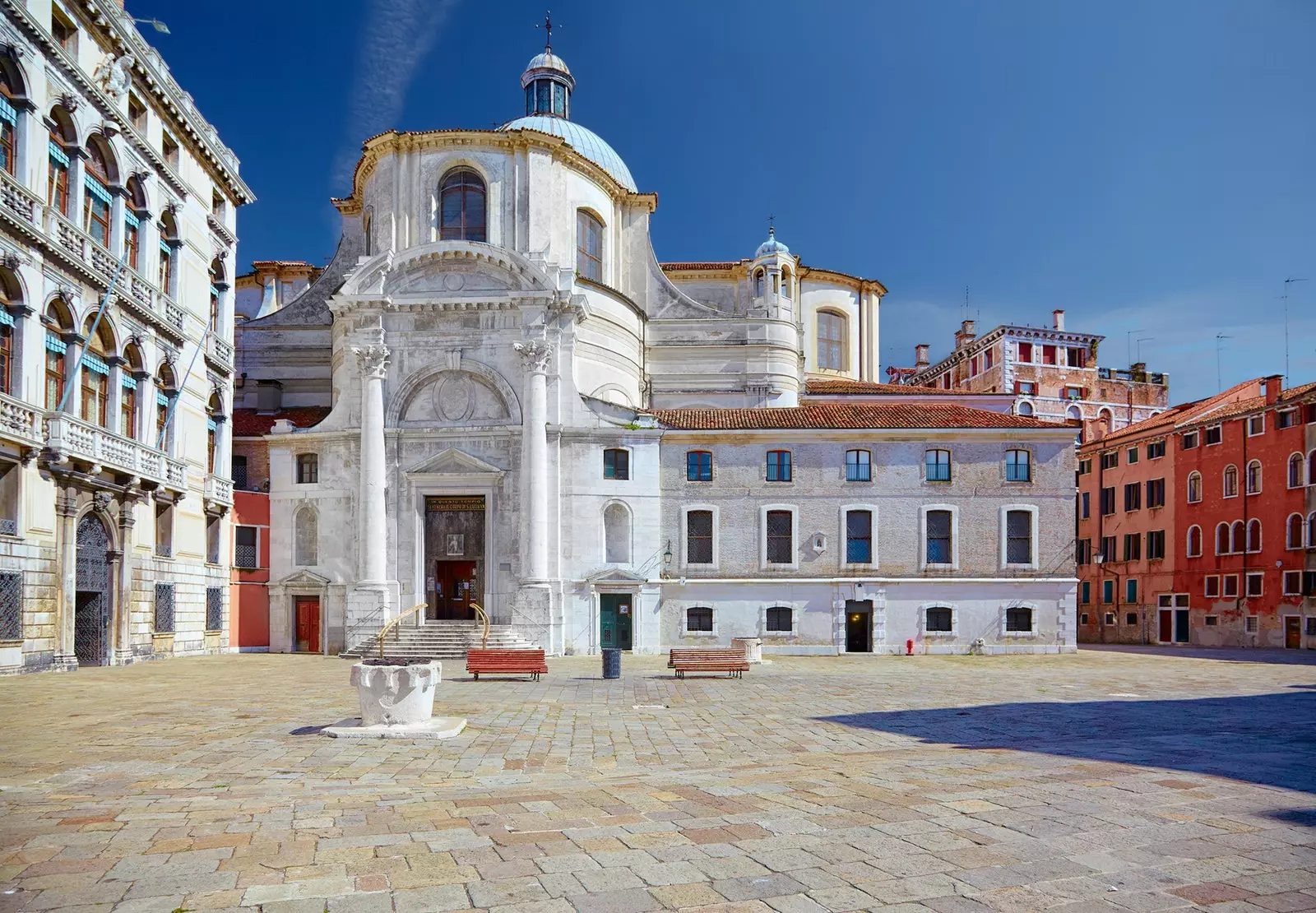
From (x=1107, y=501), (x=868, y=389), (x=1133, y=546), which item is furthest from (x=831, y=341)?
(x=1133, y=546)

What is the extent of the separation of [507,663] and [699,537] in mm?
14683

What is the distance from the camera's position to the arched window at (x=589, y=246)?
1730 inches

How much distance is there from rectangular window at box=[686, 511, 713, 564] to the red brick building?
2296cm

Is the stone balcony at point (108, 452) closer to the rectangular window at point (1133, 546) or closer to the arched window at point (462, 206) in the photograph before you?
the arched window at point (462, 206)

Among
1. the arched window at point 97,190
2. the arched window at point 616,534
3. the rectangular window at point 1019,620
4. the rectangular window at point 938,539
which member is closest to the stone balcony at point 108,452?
the arched window at point 97,190

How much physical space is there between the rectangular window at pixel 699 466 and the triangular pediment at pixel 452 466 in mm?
6987

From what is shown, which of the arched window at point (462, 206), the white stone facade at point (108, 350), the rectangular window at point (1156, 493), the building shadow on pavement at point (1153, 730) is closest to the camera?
the building shadow on pavement at point (1153, 730)

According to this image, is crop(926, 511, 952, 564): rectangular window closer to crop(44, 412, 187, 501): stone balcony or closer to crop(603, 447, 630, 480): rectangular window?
crop(603, 447, 630, 480): rectangular window

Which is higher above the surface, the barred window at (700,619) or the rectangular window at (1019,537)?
the rectangular window at (1019,537)

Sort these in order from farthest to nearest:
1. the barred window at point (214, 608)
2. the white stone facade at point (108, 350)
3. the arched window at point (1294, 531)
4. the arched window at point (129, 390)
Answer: the arched window at point (1294, 531)
the barred window at point (214, 608)
the arched window at point (129, 390)
the white stone facade at point (108, 350)

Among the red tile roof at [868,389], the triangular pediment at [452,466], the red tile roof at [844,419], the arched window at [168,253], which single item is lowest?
the triangular pediment at [452,466]

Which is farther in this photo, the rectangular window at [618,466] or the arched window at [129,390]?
the rectangular window at [618,466]

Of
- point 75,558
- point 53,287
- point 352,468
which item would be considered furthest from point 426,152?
point 75,558

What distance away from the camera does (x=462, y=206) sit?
4253cm
